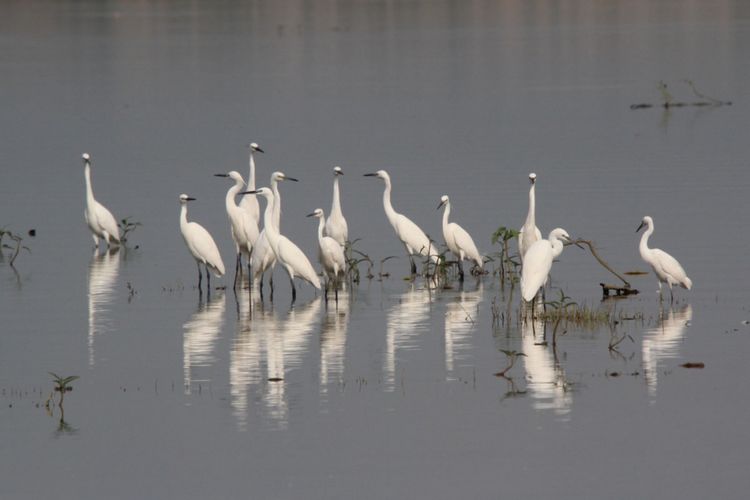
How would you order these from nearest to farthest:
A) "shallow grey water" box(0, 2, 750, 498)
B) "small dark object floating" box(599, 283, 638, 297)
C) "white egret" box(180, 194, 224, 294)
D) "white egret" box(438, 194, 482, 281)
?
"shallow grey water" box(0, 2, 750, 498), "small dark object floating" box(599, 283, 638, 297), "white egret" box(180, 194, 224, 294), "white egret" box(438, 194, 482, 281)

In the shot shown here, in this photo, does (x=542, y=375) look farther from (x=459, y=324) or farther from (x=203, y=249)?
(x=203, y=249)

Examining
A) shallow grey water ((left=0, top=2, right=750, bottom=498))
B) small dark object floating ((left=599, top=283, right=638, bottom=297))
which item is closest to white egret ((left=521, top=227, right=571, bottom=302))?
shallow grey water ((left=0, top=2, right=750, bottom=498))

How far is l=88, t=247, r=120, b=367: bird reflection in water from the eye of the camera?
14.7 m

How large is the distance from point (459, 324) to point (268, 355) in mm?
2035

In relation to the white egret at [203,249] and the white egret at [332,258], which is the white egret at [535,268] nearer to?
the white egret at [332,258]

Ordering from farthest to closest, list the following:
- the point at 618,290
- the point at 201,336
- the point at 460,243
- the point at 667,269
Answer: the point at 460,243 < the point at 618,290 < the point at 667,269 < the point at 201,336

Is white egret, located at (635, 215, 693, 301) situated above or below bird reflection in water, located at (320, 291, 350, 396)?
above

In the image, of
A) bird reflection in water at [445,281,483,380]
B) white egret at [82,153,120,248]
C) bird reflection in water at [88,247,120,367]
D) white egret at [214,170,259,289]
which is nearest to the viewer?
bird reflection in water at [445,281,483,380]

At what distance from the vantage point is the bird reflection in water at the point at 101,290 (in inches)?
577

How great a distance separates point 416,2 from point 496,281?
72.6m

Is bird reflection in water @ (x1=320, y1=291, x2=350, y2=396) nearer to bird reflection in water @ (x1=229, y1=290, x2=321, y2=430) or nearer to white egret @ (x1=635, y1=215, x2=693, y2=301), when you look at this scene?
bird reflection in water @ (x1=229, y1=290, x2=321, y2=430)

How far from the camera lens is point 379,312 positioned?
15.1 meters

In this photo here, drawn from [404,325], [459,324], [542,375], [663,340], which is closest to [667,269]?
[663,340]

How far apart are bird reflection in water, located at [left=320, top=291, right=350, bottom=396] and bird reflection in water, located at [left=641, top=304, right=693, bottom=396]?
94.0 inches
